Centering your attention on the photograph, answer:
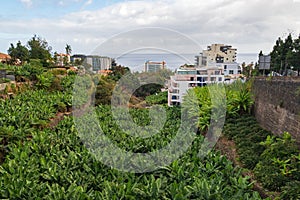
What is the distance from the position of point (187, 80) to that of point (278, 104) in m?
10.7

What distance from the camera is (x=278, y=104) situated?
240 inches

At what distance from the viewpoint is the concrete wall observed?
5.21m

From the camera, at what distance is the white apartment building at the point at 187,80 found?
16.5 m

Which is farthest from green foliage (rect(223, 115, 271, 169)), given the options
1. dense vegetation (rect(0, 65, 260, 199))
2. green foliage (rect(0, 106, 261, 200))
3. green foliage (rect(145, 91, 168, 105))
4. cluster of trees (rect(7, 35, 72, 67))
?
cluster of trees (rect(7, 35, 72, 67))

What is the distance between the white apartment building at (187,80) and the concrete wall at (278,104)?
868cm

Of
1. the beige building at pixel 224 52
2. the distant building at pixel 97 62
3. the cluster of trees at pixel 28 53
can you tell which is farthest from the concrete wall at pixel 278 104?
the beige building at pixel 224 52

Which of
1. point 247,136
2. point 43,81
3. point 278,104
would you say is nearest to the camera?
point 278,104

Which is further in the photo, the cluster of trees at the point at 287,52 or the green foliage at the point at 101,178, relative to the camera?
the cluster of trees at the point at 287,52

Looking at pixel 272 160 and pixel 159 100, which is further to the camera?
pixel 159 100

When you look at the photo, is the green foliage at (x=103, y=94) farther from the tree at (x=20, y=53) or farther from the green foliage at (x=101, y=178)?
the tree at (x=20, y=53)

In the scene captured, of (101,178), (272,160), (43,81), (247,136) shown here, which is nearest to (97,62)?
(43,81)

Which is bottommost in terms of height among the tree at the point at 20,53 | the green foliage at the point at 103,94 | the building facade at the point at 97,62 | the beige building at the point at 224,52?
the green foliage at the point at 103,94

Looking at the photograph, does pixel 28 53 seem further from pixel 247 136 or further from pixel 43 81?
pixel 247 136

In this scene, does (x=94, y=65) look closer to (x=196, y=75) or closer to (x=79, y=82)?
(x=79, y=82)
